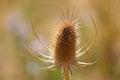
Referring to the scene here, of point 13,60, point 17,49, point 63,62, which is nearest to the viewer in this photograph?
point 63,62

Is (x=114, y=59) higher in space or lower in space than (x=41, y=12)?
lower

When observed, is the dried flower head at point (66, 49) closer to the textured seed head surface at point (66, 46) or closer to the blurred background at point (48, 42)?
the textured seed head surface at point (66, 46)

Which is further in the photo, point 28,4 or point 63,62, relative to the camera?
point 28,4

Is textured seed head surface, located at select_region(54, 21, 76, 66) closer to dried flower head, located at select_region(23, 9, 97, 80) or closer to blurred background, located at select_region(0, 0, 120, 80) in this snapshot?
dried flower head, located at select_region(23, 9, 97, 80)

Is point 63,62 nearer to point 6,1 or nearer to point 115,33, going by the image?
point 115,33

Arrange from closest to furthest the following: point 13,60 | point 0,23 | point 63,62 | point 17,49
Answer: point 63,62 → point 17,49 → point 13,60 → point 0,23

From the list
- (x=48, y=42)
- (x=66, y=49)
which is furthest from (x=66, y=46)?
(x=48, y=42)

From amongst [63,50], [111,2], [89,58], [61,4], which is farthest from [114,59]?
[63,50]
